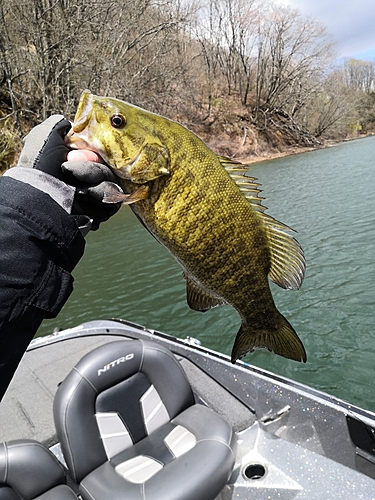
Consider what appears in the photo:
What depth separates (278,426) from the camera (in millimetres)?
3684

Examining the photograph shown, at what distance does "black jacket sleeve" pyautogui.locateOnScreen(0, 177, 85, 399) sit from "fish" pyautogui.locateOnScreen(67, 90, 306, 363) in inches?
10.6

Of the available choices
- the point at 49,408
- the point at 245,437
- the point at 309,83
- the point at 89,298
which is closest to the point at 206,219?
the point at 245,437

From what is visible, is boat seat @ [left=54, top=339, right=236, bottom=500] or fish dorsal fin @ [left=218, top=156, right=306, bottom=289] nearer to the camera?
fish dorsal fin @ [left=218, top=156, right=306, bottom=289]

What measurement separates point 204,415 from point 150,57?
2611 cm

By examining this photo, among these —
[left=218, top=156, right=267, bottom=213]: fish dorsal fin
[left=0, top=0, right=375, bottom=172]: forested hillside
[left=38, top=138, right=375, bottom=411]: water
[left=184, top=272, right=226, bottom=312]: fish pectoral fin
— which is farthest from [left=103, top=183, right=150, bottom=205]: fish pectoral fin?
[left=0, top=0, right=375, bottom=172]: forested hillside

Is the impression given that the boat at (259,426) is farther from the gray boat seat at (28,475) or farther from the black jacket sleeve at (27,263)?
the black jacket sleeve at (27,263)

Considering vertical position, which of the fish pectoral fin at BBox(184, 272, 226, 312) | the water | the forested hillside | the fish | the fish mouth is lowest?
the water

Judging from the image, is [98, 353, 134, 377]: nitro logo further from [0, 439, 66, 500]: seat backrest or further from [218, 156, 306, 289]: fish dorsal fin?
[218, 156, 306, 289]: fish dorsal fin

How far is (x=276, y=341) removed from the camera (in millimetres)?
1875

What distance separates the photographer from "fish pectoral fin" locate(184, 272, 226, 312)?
6.24 ft

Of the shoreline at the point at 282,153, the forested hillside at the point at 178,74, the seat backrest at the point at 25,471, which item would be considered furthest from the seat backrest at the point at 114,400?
the shoreline at the point at 282,153

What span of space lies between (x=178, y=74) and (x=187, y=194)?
92.7ft

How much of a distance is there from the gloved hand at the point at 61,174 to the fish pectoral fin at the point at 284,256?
2.25 feet

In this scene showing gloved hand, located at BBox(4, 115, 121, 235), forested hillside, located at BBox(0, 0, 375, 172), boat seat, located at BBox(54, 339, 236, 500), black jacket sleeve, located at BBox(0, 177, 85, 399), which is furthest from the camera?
Result: forested hillside, located at BBox(0, 0, 375, 172)
